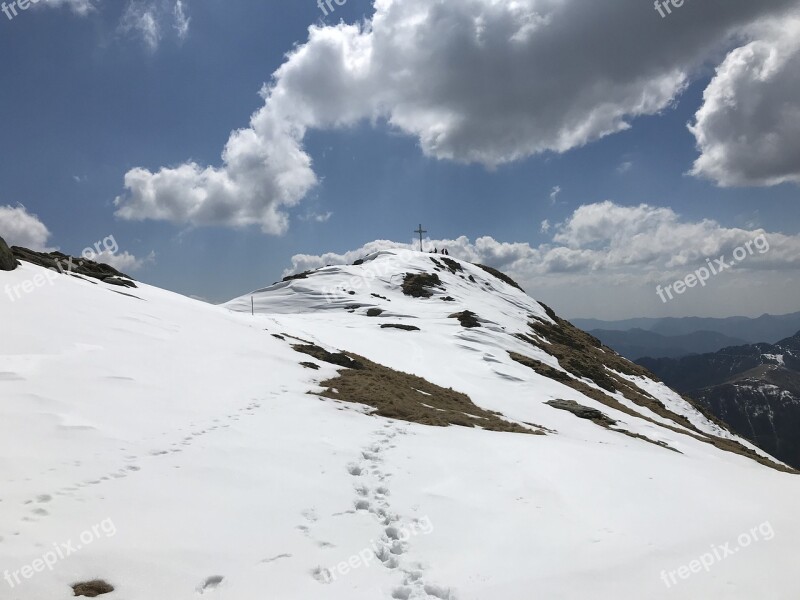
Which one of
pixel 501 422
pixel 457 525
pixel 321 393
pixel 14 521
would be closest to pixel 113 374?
pixel 321 393

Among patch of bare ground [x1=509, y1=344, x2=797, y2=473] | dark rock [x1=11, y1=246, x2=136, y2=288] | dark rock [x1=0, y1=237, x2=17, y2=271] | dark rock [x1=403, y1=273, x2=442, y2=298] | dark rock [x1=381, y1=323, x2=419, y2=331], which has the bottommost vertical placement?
patch of bare ground [x1=509, y1=344, x2=797, y2=473]

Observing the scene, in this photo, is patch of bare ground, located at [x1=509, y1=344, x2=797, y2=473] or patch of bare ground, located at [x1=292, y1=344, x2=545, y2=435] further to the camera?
patch of bare ground, located at [x1=509, y1=344, x2=797, y2=473]

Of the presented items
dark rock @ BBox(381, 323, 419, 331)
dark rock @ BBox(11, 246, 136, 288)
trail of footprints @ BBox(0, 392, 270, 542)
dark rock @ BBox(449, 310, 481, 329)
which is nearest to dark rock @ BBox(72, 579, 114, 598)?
trail of footprints @ BBox(0, 392, 270, 542)

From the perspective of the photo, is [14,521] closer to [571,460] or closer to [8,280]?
[571,460]

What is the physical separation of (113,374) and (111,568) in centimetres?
992

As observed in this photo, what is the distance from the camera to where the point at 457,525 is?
814 cm

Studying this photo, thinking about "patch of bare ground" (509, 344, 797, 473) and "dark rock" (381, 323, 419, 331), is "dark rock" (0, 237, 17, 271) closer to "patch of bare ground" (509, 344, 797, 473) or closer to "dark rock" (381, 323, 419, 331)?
"dark rock" (381, 323, 419, 331)

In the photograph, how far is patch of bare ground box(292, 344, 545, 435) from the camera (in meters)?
17.5
